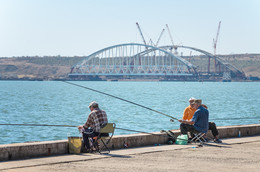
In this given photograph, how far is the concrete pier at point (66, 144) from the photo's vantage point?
10125 mm

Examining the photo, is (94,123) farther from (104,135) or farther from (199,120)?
(199,120)

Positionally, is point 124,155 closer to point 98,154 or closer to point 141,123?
point 98,154

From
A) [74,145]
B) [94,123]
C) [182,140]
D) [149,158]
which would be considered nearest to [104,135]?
[94,123]

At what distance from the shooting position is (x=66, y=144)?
435 inches

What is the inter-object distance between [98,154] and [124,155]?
0.52 m

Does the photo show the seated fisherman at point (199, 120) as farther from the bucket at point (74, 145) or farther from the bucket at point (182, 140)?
the bucket at point (74, 145)

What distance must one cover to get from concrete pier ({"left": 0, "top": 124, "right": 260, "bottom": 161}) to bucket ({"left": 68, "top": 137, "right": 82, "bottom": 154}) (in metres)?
0.11

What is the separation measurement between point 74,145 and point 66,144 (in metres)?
0.17

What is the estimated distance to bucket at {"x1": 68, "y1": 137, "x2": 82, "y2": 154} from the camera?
10984 mm

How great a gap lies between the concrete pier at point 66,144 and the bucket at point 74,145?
0.34 ft

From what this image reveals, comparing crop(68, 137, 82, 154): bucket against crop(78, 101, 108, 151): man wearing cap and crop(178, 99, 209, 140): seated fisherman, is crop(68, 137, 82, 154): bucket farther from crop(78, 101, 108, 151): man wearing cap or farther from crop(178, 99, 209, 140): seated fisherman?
crop(178, 99, 209, 140): seated fisherman

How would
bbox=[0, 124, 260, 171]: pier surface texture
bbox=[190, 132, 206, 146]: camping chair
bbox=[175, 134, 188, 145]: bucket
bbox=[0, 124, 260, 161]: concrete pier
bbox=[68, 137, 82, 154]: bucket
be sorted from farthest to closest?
bbox=[175, 134, 188, 145]: bucket
bbox=[190, 132, 206, 146]: camping chair
bbox=[68, 137, 82, 154]: bucket
bbox=[0, 124, 260, 161]: concrete pier
bbox=[0, 124, 260, 171]: pier surface texture

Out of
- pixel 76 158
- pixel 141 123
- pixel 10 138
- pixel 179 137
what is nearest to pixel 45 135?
pixel 10 138

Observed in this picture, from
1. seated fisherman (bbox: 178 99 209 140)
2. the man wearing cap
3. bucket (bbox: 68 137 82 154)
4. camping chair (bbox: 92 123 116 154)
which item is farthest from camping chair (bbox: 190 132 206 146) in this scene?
bucket (bbox: 68 137 82 154)
